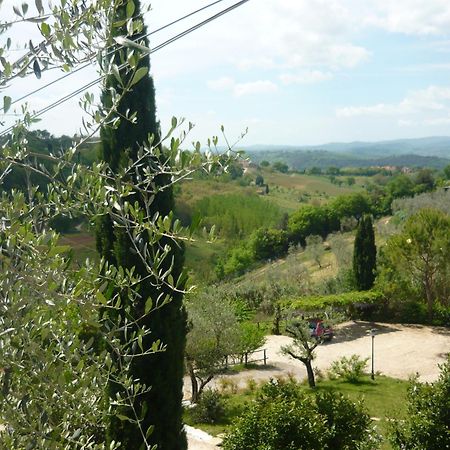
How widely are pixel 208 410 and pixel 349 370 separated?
5545 millimetres

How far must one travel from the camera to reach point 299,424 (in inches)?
271

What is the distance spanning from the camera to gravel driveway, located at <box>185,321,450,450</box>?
56.2 feet

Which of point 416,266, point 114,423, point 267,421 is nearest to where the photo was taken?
point 267,421

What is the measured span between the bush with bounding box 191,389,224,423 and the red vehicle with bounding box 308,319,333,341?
5652mm

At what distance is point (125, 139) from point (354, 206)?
6203 centimetres

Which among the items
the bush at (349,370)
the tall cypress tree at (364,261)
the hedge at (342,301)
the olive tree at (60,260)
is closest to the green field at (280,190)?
the tall cypress tree at (364,261)

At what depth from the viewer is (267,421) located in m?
6.98

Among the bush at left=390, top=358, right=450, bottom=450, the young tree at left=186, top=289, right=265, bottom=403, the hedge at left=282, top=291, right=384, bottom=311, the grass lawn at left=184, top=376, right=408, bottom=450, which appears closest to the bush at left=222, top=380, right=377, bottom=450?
the bush at left=390, top=358, right=450, bottom=450

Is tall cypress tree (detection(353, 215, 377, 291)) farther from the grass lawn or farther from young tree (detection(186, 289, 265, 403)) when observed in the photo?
young tree (detection(186, 289, 265, 403))

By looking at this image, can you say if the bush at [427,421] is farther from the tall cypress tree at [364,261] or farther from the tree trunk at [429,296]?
the tall cypress tree at [364,261]

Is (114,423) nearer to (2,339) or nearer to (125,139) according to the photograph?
(125,139)

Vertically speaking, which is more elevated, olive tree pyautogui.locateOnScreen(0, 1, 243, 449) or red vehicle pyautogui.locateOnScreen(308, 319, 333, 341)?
olive tree pyautogui.locateOnScreen(0, 1, 243, 449)

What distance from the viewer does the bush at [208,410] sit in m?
12.9

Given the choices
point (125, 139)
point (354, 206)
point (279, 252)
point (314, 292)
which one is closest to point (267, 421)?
point (125, 139)
